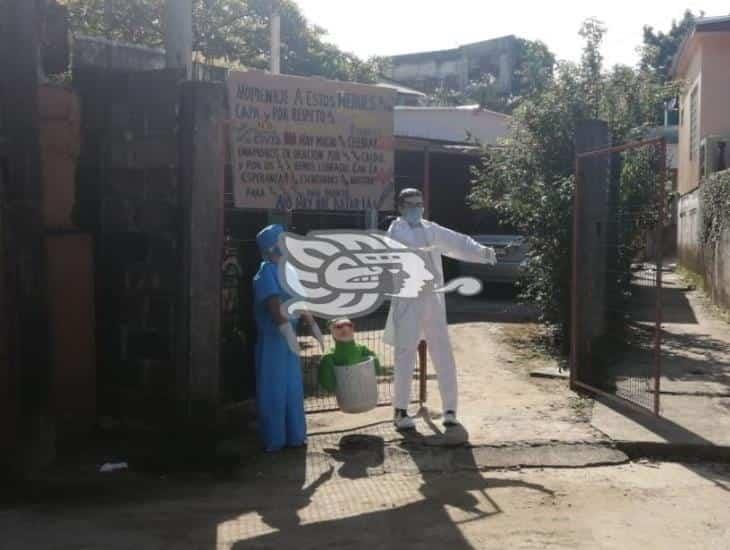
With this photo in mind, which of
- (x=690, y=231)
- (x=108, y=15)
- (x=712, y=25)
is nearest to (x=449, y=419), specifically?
(x=690, y=231)

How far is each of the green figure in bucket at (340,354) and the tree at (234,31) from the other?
13095 millimetres

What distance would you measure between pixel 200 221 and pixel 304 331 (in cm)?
115

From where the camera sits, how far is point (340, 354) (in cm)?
657

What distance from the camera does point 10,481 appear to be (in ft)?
18.1

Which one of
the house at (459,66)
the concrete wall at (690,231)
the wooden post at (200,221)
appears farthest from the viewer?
the house at (459,66)

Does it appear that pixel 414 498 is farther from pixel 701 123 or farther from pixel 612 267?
pixel 701 123

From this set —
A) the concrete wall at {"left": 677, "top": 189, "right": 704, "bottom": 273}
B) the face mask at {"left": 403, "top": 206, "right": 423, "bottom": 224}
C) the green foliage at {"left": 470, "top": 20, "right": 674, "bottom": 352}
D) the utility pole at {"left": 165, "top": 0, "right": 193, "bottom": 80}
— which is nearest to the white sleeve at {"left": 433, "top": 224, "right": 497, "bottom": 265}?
the face mask at {"left": 403, "top": 206, "right": 423, "bottom": 224}

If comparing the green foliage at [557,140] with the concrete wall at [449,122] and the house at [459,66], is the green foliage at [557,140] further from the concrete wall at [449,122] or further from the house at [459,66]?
the house at [459,66]

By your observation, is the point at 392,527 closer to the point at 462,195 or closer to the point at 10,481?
the point at 10,481

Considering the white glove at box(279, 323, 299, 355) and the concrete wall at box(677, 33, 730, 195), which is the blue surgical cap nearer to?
the white glove at box(279, 323, 299, 355)

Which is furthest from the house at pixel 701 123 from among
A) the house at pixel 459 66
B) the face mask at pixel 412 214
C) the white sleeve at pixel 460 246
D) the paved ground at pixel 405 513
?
the house at pixel 459 66

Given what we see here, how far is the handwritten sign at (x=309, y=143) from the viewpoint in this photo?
6453mm

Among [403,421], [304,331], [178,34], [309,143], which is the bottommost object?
[403,421]

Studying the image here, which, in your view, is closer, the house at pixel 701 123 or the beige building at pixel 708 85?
the house at pixel 701 123
